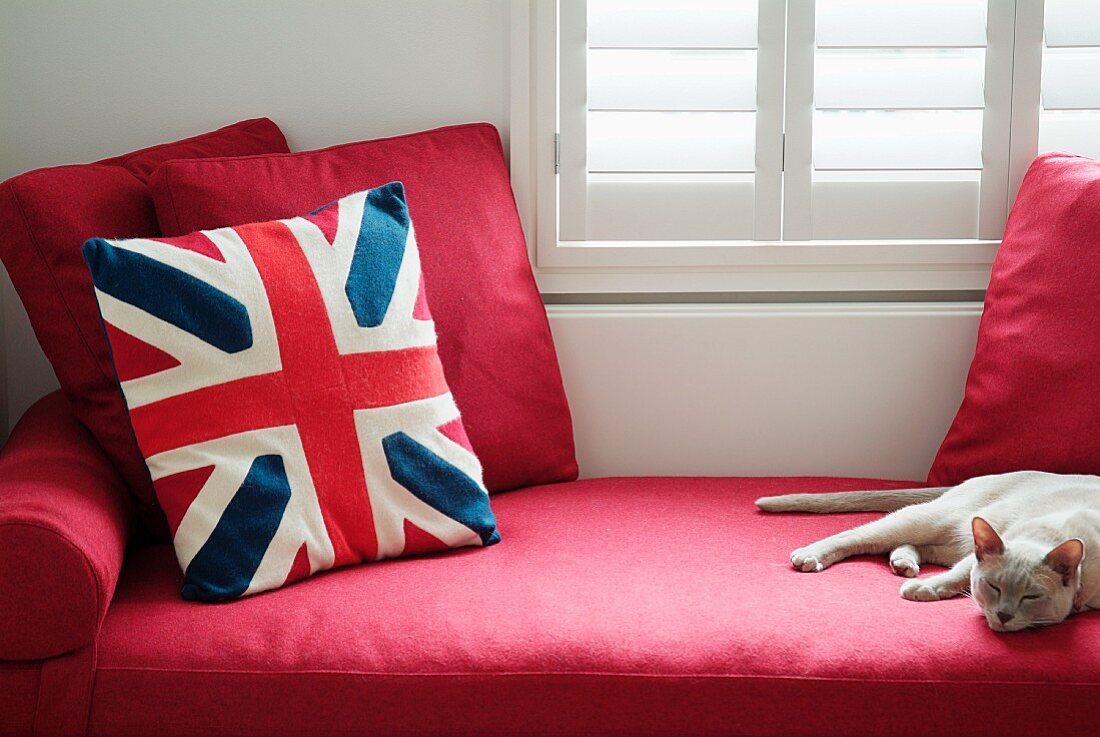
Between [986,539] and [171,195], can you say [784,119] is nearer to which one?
[986,539]

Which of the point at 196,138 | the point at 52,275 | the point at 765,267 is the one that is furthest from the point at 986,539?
the point at 196,138

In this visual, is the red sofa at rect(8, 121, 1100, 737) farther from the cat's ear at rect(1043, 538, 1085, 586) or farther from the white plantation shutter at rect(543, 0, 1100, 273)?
the white plantation shutter at rect(543, 0, 1100, 273)

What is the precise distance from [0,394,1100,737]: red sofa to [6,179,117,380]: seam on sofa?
0.27 meters

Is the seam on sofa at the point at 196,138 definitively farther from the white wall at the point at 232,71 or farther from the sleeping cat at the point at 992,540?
the sleeping cat at the point at 992,540

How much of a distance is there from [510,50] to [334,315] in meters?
0.76

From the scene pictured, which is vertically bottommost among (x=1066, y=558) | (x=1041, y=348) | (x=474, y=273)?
(x=1066, y=558)

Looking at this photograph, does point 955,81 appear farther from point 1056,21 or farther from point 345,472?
point 345,472

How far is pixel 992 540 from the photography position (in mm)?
1334

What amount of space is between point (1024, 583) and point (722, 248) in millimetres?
906

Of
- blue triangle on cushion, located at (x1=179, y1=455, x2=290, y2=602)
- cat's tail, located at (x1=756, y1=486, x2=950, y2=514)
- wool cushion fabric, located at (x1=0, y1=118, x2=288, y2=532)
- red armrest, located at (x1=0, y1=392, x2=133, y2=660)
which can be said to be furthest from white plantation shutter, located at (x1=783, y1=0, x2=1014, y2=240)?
red armrest, located at (x1=0, y1=392, x2=133, y2=660)

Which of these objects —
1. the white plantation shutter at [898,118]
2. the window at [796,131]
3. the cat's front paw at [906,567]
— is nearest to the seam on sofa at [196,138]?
the window at [796,131]

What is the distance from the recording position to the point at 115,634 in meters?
1.25

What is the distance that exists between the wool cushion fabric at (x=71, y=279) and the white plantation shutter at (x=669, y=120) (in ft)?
2.74

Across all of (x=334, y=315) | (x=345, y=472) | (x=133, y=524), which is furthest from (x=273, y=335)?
(x=133, y=524)
